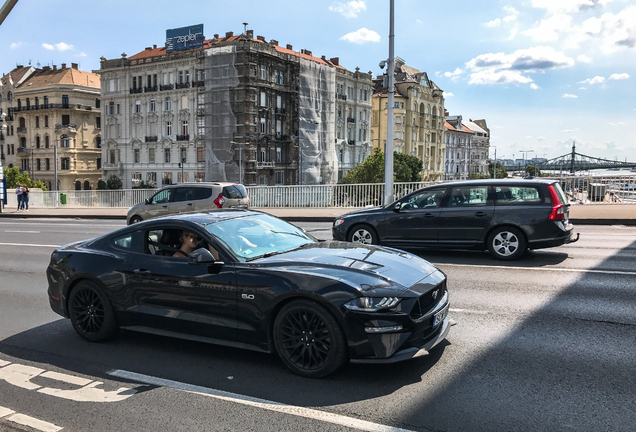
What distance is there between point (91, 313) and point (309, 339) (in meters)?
2.81

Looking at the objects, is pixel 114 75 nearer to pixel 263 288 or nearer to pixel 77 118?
pixel 77 118

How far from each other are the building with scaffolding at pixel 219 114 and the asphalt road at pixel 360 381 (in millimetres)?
57289

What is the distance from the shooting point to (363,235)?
39.2 ft

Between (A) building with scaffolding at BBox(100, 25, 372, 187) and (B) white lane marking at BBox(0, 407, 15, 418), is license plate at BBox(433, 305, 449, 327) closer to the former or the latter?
(B) white lane marking at BBox(0, 407, 15, 418)

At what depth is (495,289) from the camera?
27.4ft

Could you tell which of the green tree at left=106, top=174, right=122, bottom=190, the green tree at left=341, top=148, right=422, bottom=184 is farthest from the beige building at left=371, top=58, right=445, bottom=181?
the green tree at left=106, top=174, right=122, bottom=190

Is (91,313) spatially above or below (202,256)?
below

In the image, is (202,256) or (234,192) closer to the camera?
(202,256)

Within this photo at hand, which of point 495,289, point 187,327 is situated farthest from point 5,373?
point 495,289

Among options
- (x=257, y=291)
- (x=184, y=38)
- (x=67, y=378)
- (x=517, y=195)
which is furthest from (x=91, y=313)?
(x=184, y=38)

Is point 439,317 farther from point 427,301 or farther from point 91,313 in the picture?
point 91,313

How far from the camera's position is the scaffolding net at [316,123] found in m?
67.8

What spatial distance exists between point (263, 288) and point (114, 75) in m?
78.1

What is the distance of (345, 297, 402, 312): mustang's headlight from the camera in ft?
15.3
